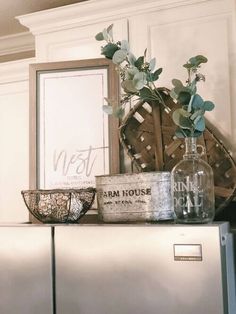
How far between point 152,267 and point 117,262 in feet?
0.31

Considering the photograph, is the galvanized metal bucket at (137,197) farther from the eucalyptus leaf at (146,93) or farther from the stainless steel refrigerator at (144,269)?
the eucalyptus leaf at (146,93)

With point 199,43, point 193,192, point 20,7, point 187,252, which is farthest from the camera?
point 20,7

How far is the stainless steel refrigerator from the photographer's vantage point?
110 cm

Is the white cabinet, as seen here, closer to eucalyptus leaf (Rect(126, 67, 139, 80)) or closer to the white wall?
the white wall

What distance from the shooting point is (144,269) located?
115 centimetres

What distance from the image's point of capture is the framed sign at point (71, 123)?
1.71m

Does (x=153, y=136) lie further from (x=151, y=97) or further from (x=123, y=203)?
(x=123, y=203)

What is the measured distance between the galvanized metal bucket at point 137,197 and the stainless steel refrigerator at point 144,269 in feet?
0.54

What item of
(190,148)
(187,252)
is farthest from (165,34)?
(187,252)

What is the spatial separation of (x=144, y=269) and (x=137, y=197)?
26 cm

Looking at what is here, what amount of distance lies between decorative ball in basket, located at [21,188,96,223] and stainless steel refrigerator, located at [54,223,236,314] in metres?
0.15

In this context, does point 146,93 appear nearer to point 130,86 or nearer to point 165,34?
point 130,86

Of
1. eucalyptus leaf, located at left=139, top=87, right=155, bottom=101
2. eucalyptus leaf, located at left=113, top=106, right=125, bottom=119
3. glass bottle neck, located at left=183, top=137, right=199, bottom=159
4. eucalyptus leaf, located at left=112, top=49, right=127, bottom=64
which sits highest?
eucalyptus leaf, located at left=112, top=49, right=127, bottom=64

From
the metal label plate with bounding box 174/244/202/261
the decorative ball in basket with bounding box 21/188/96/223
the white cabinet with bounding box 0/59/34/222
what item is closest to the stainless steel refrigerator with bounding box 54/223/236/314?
the metal label plate with bounding box 174/244/202/261
